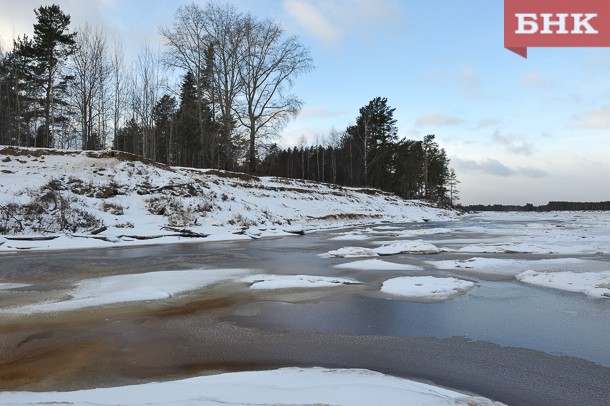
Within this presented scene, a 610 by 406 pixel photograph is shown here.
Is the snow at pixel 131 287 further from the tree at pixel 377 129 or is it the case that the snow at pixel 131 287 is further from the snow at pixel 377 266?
the tree at pixel 377 129

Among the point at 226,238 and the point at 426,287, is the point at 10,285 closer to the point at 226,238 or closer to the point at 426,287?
the point at 426,287

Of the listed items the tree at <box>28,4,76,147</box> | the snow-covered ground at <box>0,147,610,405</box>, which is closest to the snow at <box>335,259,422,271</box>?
the snow-covered ground at <box>0,147,610,405</box>

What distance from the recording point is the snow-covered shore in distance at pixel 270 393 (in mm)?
2574

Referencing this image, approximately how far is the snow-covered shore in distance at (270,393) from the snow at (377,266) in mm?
5708

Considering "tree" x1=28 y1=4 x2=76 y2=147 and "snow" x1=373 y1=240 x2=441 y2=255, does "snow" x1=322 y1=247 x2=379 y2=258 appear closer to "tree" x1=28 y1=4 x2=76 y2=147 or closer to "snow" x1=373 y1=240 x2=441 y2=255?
"snow" x1=373 y1=240 x2=441 y2=255

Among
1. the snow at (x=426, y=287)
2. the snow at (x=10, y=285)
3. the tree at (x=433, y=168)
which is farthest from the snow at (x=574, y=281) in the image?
the tree at (x=433, y=168)

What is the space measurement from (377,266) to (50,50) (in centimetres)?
3890

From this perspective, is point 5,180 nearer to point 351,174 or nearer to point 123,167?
point 123,167

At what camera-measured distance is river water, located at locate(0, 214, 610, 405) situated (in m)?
3.14

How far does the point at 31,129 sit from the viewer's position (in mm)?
44781

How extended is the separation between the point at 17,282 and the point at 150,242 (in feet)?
26.2

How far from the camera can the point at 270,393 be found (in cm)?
273

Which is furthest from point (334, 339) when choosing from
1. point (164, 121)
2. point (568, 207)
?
point (568, 207)

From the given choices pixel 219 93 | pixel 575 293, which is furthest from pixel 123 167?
pixel 575 293
